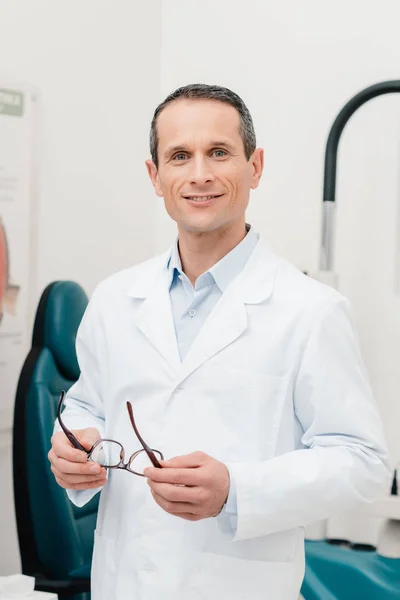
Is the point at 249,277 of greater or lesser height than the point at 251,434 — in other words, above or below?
above

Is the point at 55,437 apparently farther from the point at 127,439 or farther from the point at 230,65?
the point at 230,65

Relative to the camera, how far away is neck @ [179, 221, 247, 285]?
132 centimetres

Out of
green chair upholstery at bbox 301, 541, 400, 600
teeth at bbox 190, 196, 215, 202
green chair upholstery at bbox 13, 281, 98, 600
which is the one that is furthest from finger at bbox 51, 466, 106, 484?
green chair upholstery at bbox 301, 541, 400, 600

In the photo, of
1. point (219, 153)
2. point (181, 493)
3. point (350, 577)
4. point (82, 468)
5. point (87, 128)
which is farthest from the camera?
point (87, 128)

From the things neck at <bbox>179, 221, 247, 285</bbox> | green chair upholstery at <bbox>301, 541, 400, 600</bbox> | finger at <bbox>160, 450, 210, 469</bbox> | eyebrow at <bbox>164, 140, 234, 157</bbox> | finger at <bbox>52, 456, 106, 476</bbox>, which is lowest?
green chair upholstery at <bbox>301, 541, 400, 600</bbox>

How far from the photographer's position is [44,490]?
1780 mm

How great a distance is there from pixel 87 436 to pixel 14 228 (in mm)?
1015

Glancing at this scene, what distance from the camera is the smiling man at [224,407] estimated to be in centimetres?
118

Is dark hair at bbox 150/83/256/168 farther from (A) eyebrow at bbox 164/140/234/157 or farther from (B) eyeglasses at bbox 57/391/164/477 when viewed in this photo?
(B) eyeglasses at bbox 57/391/164/477

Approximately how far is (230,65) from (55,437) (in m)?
1.70

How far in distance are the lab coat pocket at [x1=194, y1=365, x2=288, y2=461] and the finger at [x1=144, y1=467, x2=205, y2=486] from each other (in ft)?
0.47

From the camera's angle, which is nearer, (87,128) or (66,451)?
(66,451)

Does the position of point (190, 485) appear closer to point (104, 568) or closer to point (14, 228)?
point (104, 568)

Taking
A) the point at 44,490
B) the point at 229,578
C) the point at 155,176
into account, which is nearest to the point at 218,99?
the point at 155,176
